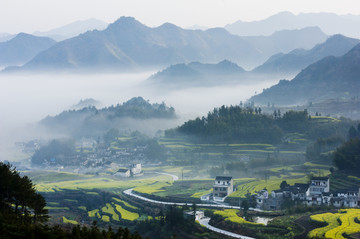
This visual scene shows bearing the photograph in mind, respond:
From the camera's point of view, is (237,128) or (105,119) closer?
(237,128)

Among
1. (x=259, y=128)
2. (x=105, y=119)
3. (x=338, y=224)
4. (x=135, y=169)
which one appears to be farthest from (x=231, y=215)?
(x=105, y=119)

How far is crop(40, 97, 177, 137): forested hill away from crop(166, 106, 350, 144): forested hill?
41.9 meters

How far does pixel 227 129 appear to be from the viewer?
86.4 metres

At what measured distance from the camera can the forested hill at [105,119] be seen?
133 metres

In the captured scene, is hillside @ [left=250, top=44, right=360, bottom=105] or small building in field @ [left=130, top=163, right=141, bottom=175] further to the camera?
hillside @ [left=250, top=44, right=360, bottom=105]

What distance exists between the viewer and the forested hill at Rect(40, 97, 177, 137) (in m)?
133

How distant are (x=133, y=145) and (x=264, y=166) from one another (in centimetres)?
4011

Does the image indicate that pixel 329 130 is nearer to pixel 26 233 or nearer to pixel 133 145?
pixel 133 145

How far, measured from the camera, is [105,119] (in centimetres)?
13900

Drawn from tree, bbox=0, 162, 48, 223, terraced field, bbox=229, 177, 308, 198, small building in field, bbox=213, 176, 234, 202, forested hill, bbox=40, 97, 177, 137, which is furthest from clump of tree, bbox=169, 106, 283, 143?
tree, bbox=0, 162, 48, 223

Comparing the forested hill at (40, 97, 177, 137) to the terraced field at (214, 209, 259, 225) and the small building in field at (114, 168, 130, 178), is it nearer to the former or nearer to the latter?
the small building in field at (114, 168, 130, 178)

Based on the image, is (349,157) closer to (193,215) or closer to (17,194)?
(193,215)

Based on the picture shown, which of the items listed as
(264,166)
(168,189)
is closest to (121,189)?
(168,189)

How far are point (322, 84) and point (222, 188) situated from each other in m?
112
